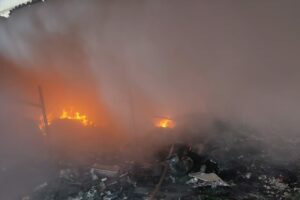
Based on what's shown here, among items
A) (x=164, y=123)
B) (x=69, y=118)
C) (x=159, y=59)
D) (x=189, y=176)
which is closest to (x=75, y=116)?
(x=69, y=118)

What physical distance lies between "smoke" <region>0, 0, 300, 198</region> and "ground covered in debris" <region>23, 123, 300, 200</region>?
198cm

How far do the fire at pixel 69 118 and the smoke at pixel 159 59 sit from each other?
0.34 meters

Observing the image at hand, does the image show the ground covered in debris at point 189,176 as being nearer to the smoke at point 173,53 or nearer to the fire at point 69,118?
the smoke at point 173,53

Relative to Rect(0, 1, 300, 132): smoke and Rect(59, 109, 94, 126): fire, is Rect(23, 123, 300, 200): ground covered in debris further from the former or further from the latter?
Rect(59, 109, 94, 126): fire

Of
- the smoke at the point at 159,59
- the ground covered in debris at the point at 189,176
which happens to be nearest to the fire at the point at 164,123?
the smoke at the point at 159,59

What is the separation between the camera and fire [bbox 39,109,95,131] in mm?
10469

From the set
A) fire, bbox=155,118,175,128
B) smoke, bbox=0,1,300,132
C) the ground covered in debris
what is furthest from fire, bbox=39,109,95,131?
the ground covered in debris

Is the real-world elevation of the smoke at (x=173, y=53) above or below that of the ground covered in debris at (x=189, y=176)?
above

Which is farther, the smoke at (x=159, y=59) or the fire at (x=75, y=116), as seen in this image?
the fire at (x=75, y=116)

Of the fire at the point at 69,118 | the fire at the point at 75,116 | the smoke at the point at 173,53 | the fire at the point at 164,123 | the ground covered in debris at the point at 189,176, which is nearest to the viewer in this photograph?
the ground covered in debris at the point at 189,176

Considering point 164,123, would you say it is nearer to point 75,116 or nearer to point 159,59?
point 159,59

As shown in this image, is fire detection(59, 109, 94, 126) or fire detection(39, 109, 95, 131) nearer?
fire detection(39, 109, 95, 131)

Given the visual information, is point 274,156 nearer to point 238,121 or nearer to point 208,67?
point 238,121

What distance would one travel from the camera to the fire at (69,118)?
10.5 metres
